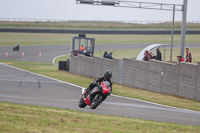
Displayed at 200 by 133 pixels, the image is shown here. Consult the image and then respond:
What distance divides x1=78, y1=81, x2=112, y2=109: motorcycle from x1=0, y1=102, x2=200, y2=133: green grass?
90.0 inches

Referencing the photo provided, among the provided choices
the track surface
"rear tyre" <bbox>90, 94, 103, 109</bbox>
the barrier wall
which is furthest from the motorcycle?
the barrier wall

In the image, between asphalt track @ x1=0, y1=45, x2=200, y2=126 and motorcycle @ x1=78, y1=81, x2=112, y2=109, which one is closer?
motorcycle @ x1=78, y1=81, x2=112, y2=109

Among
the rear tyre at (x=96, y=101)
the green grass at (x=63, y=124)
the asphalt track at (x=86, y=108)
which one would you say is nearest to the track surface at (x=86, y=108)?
the asphalt track at (x=86, y=108)

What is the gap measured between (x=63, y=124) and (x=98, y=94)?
4.40 meters

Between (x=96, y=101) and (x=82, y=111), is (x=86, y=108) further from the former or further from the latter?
(x=82, y=111)

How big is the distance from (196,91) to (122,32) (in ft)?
189

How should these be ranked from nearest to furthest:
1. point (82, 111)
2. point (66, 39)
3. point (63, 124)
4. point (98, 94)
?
point (63, 124) < point (82, 111) < point (98, 94) < point (66, 39)

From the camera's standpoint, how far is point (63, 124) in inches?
359

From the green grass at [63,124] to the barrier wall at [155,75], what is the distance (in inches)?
408

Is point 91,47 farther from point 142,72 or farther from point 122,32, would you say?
point 122,32

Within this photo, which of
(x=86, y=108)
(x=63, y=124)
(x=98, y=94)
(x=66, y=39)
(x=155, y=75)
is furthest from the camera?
(x=66, y=39)

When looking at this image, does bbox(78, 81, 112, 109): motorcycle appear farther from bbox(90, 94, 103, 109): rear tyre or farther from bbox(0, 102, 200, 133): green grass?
bbox(0, 102, 200, 133): green grass

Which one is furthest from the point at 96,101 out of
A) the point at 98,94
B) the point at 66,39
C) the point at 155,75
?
the point at 66,39

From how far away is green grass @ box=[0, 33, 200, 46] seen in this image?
67606 millimetres
